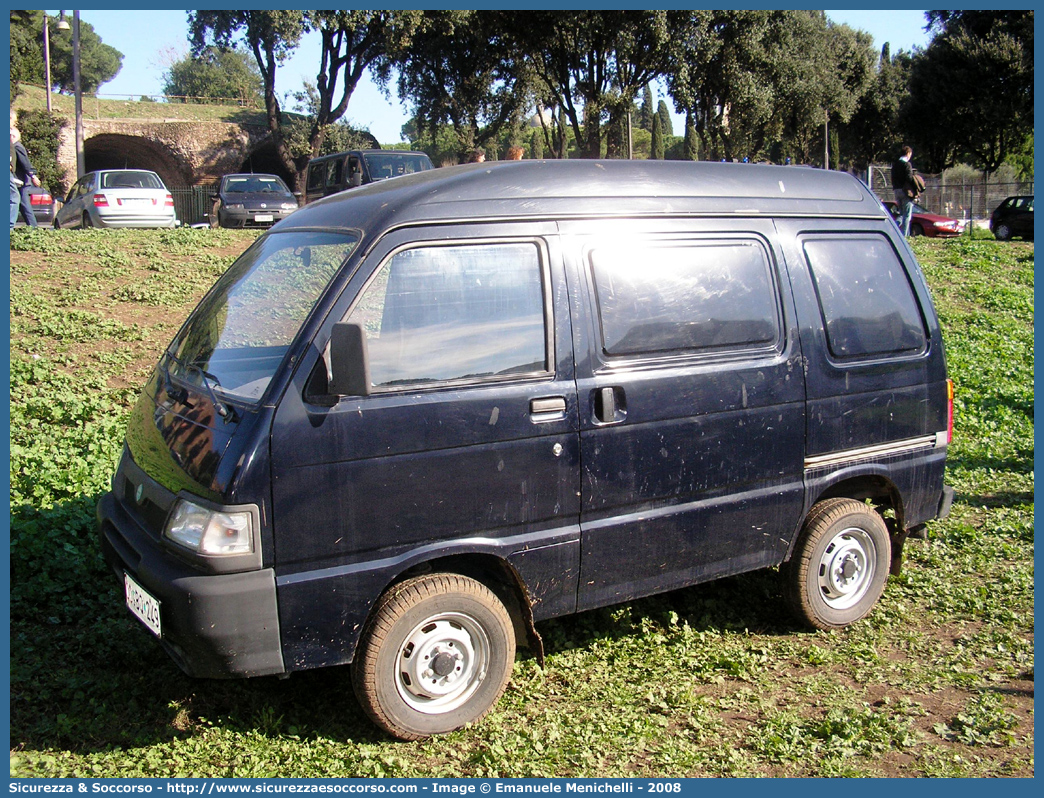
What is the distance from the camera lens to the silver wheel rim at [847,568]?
4793 mm

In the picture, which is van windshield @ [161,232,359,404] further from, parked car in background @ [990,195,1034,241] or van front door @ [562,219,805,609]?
parked car in background @ [990,195,1034,241]

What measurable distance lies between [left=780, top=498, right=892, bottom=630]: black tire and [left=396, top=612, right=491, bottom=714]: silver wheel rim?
1.87 m

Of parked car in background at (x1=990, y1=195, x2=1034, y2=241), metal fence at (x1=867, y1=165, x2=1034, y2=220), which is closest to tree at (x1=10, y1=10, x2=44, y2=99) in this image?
metal fence at (x1=867, y1=165, x2=1034, y2=220)

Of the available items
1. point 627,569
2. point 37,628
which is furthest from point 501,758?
point 37,628

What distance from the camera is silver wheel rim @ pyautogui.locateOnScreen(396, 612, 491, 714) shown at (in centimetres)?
368

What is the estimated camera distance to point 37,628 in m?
4.60

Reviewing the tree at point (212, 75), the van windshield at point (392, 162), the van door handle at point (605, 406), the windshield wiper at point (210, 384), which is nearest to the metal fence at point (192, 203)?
the van windshield at point (392, 162)

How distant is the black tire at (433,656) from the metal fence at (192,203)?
1444 inches

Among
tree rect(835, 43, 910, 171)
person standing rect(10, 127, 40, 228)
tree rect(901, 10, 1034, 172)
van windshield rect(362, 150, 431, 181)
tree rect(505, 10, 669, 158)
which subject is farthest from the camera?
tree rect(835, 43, 910, 171)

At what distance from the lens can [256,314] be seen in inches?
157

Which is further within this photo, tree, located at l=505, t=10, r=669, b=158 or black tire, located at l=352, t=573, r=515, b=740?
tree, located at l=505, t=10, r=669, b=158

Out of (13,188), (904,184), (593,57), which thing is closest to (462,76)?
(593,57)

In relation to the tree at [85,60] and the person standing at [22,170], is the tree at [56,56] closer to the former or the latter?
the tree at [85,60]

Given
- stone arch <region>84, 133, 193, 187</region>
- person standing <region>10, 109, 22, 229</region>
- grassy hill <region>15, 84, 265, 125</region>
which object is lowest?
person standing <region>10, 109, 22, 229</region>
